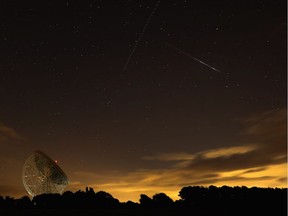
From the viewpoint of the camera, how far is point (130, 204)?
2769 centimetres

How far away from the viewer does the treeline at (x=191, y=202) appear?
25219mm

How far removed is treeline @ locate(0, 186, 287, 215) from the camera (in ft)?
82.7

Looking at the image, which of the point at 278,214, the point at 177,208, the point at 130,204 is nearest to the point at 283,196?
the point at 278,214

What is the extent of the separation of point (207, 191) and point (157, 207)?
6.19 m

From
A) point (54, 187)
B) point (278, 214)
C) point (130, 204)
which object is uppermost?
point (54, 187)

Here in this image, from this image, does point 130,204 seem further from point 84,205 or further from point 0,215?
point 0,215

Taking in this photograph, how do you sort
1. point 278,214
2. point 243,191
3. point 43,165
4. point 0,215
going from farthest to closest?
1. point 43,165
2. point 243,191
3. point 278,214
4. point 0,215

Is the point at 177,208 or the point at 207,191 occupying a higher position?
the point at 207,191

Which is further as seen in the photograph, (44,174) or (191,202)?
(44,174)

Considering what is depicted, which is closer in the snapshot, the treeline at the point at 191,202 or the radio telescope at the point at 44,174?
the treeline at the point at 191,202

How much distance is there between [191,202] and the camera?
29.0 metres

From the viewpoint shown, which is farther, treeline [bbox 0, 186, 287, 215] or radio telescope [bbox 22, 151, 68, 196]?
radio telescope [bbox 22, 151, 68, 196]

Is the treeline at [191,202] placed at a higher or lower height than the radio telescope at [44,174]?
lower

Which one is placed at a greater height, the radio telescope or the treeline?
the radio telescope
